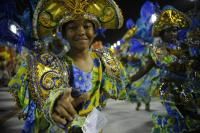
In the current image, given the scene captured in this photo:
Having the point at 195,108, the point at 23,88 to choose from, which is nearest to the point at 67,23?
the point at 23,88

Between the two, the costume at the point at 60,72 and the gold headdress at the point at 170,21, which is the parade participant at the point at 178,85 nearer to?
the gold headdress at the point at 170,21

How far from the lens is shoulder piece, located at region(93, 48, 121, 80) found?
8.50ft

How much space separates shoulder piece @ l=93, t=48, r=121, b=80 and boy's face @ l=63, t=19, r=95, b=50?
234 mm

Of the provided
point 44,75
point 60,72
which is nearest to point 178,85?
point 60,72

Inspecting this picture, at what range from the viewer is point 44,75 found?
203cm

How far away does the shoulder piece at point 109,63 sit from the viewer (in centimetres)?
259

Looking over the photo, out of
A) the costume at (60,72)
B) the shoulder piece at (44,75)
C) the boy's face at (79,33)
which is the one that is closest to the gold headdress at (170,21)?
the costume at (60,72)

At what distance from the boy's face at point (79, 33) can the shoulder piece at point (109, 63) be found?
0.23m

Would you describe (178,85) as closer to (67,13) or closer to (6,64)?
(67,13)

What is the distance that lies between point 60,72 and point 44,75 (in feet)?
0.47

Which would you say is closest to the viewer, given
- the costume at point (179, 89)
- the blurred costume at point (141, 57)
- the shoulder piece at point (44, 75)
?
the shoulder piece at point (44, 75)

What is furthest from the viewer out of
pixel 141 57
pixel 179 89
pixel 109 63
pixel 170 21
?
pixel 141 57

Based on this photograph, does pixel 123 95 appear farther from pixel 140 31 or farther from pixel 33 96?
pixel 140 31

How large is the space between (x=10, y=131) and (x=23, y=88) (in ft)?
14.9
